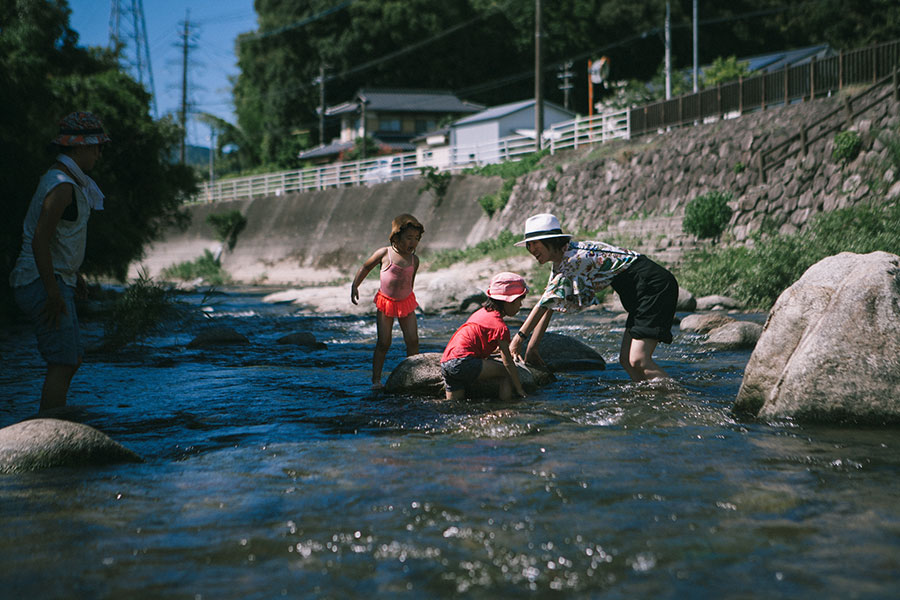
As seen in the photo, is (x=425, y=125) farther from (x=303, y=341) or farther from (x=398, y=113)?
(x=303, y=341)

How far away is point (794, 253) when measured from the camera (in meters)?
13.7

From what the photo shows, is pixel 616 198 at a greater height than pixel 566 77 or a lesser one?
lesser

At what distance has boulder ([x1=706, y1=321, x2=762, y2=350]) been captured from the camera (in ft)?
29.9

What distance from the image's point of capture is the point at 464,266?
76.6ft

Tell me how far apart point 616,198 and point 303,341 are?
50.8 ft

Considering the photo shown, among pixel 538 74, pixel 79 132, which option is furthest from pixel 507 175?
pixel 79 132

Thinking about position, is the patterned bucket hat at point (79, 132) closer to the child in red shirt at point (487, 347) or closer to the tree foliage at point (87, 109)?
the child in red shirt at point (487, 347)

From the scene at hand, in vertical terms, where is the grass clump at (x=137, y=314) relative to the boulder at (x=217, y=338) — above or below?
above

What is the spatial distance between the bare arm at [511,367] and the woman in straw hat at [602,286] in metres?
0.20

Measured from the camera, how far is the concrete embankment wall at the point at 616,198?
1745cm

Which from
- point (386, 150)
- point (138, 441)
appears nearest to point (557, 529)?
point (138, 441)

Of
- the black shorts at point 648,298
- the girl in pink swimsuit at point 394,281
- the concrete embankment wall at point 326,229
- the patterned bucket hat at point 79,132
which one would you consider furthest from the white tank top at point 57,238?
the concrete embankment wall at point 326,229

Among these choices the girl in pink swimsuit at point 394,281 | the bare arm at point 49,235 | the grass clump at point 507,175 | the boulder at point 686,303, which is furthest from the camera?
the grass clump at point 507,175

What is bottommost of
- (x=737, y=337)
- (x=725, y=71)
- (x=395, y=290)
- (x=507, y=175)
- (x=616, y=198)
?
(x=737, y=337)
